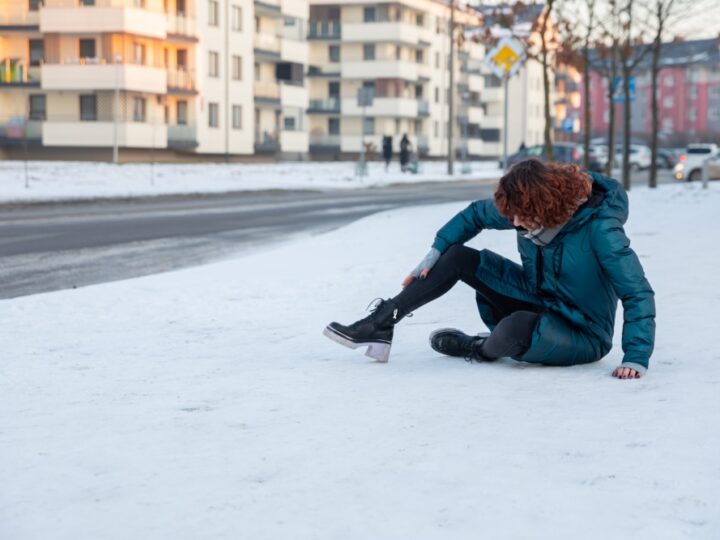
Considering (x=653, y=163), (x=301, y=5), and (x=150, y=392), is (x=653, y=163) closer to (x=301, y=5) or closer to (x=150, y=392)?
(x=150, y=392)

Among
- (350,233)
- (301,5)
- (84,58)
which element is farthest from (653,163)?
(301,5)

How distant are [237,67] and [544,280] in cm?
6018

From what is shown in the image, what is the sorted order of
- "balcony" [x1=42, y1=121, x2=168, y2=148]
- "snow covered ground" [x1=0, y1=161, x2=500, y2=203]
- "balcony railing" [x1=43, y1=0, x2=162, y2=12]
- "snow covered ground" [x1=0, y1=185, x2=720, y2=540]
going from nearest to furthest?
"snow covered ground" [x1=0, y1=185, x2=720, y2=540]
"snow covered ground" [x1=0, y1=161, x2=500, y2=203]
"balcony railing" [x1=43, y1=0, x2=162, y2=12]
"balcony" [x1=42, y1=121, x2=168, y2=148]

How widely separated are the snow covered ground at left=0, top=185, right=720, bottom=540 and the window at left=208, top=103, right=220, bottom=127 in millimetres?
54359

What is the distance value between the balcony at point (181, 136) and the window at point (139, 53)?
3.36m

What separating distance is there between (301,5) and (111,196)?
163ft

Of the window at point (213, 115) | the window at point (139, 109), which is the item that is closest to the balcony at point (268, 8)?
the window at point (213, 115)

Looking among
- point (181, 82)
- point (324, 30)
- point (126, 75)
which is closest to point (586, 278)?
point (126, 75)

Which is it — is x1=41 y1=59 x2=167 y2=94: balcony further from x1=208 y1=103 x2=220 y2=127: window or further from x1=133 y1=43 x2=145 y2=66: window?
x1=208 y1=103 x2=220 y2=127: window

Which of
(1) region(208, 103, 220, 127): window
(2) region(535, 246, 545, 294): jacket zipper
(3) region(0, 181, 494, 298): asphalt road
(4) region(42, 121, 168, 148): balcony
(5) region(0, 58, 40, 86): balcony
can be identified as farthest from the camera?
(1) region(208, 103, 220, 127): window

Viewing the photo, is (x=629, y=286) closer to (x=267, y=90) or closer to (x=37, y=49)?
(x=37, y=49)

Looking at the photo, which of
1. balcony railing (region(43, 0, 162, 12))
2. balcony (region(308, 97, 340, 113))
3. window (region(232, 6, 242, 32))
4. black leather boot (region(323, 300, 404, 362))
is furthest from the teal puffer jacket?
balcony (region(308, 97, 340, 113))

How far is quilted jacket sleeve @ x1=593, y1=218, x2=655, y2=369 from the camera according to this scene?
4898mm

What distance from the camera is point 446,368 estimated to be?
5.45 meters
